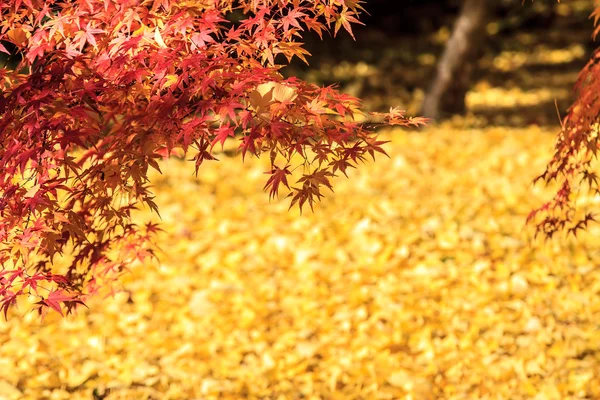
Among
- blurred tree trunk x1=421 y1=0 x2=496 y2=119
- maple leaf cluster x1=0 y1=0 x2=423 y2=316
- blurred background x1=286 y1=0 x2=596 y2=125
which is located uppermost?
blurred background x1=286 y1=0 x2=596 y2=125

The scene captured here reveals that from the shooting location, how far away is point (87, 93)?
2.23m

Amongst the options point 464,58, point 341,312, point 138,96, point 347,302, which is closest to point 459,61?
point 464,58

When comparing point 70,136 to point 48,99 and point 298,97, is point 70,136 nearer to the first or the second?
point 48,99

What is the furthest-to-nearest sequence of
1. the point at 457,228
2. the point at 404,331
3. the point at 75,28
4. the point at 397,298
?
1. the point at 457,228
2. the point at 397,298
3. the point at 404,331
4. the point at 75,28

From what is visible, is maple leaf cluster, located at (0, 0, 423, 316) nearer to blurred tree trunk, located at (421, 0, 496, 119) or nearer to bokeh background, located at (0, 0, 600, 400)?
bokeh background, located at (0, 0, 600, 400)

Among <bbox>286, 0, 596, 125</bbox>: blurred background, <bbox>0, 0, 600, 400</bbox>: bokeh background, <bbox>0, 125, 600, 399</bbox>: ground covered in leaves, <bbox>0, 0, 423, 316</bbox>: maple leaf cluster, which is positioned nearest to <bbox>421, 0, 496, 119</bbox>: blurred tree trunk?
<bbox>286, 0, 596, 125</bbox>: blurred background

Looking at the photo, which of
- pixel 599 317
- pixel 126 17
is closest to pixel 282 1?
Answer: pixel 126 17

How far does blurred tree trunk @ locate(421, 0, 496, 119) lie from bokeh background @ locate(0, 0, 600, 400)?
2.43 metres

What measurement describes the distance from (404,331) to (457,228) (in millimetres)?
1563

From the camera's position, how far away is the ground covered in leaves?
13.2ft

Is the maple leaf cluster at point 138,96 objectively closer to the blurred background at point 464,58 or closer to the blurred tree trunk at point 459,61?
the blurred background at point 464,58

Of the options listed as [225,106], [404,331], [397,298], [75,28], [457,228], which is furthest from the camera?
[457,228]

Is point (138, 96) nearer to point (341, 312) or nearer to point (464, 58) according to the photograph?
point (341, 312)

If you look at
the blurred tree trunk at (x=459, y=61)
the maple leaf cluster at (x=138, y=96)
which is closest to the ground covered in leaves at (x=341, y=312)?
the maple leaf cluster at (x=138, y=96)
